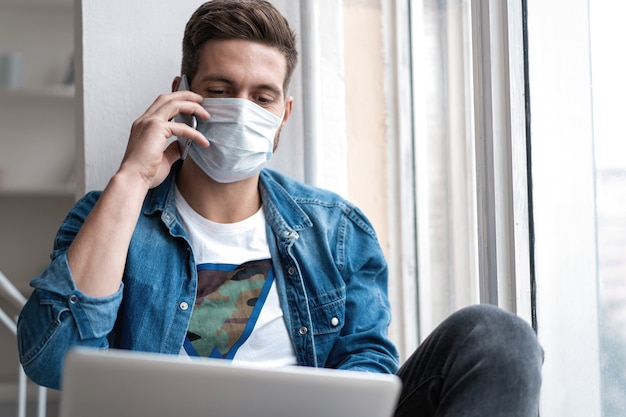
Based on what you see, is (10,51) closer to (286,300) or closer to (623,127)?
(286,300)

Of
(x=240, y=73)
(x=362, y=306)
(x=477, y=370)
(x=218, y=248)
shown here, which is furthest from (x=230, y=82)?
(x=477, y=370)

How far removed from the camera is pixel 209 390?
70cm

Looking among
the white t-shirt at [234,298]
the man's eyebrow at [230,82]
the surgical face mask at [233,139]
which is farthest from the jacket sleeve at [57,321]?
the man's eyebrow at [230,82]

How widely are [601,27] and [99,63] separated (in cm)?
105

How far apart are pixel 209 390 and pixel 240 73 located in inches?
33.7

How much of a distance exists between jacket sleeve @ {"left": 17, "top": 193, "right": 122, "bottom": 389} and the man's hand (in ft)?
0.72

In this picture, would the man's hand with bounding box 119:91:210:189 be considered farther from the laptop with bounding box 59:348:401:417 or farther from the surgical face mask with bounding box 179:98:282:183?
the laptop with bounding box 59:348:401:417

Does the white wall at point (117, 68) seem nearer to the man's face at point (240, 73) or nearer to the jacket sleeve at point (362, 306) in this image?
the man's face at point (240, 73)

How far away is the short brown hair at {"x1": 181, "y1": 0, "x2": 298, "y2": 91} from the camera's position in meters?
1.47

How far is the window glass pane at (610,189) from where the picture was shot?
116 cm

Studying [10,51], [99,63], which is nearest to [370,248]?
[99,63]

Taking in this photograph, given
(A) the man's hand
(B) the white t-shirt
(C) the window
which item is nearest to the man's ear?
(A) the man's hand

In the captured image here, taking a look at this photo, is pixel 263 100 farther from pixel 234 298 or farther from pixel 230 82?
pixel 234 298

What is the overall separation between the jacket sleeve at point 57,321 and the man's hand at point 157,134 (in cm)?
22
